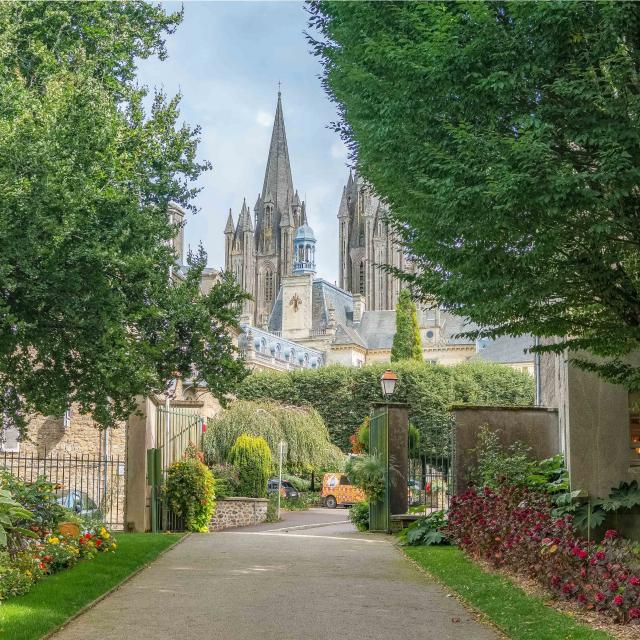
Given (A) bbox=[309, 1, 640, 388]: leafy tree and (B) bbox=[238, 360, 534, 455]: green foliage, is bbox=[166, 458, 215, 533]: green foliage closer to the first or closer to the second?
(A) bbox=[309, 1, 640, 388]: leafy tree

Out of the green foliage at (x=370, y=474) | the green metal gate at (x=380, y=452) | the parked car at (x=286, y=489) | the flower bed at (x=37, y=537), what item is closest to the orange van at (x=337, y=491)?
the parked car at (x=286, y=489)

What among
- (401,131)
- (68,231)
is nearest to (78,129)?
(68,231)

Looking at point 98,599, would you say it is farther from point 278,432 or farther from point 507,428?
point 278,432

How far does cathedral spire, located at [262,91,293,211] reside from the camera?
128500 mm

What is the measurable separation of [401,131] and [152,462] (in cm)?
1135

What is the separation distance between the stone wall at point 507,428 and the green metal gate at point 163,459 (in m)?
6.09

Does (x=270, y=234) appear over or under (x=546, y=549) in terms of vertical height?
over

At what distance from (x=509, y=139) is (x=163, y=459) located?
1332 cm

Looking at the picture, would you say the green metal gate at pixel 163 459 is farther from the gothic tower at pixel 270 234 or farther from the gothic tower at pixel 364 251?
the gothic tower at pixel 270 234

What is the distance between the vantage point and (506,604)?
29.3ft

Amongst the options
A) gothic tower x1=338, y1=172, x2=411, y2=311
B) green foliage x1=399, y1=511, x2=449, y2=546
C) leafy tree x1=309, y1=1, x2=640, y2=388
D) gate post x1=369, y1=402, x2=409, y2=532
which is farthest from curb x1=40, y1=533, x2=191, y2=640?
gothic tower x1=338, y1=172, x2=411, y2=311

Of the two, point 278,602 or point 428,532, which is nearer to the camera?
point 278,602

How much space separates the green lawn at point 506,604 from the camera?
24.6 ft

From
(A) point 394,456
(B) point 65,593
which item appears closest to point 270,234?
(A) point 394,456
